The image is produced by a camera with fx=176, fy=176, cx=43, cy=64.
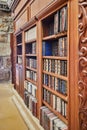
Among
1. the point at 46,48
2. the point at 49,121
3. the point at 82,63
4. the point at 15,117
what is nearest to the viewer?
the point at 82,63

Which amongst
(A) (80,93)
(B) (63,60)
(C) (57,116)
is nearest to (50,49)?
(B) (63,60)

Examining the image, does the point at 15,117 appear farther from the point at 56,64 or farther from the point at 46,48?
the point at 56,64

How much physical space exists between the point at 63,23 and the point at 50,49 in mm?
676

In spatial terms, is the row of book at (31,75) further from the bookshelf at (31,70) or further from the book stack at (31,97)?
the book stack at (31,97)

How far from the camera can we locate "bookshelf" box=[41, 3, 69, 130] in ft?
5.65

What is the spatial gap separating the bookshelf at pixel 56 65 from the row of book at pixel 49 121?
28 mm

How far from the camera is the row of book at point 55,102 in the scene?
1.81m

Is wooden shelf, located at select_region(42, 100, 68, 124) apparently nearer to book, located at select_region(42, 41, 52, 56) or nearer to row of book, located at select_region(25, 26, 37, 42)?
book, located at select_region(42, 41, 52, 56)

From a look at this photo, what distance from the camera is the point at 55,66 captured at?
1.98 meters

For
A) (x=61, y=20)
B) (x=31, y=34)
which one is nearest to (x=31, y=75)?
(x=31, y=34)

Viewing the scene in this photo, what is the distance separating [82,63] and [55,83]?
75 cm

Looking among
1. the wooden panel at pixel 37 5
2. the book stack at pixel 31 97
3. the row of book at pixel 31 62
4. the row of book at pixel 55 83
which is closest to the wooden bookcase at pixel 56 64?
the row of book at pixel 55 83

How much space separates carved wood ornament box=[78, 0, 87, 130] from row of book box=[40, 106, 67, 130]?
468 mm

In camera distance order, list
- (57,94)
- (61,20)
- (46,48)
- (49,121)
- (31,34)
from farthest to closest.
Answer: (31,34)
(46,48)
(49,121)
(57,94)
(61,20)
